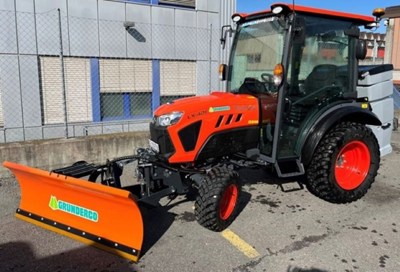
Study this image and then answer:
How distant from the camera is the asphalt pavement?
3057 mm

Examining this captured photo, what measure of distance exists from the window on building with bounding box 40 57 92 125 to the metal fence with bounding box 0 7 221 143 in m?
0.02

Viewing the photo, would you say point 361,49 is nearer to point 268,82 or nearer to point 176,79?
point 268,82

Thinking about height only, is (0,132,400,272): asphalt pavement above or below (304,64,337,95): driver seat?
below

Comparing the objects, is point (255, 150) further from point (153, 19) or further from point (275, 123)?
point (153, 19)

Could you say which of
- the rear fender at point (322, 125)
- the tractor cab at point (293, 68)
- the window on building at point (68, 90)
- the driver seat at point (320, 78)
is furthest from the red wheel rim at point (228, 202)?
the window on building at point (68, 90)

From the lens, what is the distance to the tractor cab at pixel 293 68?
3.84 meters

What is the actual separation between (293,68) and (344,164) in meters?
1.56

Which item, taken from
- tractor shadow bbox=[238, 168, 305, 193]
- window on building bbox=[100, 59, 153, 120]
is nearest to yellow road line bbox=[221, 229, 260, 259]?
tractor shadow bbox=[238, 168, 305, 193]

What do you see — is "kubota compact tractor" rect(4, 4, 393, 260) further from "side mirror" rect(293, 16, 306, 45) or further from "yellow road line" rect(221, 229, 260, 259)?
"yellow road line" rect(221, 229, 260, 259)

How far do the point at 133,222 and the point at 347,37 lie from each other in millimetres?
3468

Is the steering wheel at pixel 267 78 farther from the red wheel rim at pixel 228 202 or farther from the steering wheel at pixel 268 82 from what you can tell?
the red wheel rim at pixel 228 202

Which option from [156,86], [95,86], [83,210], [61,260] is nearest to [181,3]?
[156,86]

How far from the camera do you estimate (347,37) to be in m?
4.46

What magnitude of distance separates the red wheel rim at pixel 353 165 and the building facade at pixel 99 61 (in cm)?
431
